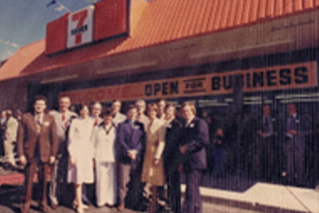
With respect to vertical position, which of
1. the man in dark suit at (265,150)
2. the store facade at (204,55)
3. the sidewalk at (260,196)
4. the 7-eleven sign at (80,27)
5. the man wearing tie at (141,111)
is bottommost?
the sidewalk at (260,196)

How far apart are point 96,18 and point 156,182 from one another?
643 centimetres

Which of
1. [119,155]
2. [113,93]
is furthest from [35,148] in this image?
[113,93]

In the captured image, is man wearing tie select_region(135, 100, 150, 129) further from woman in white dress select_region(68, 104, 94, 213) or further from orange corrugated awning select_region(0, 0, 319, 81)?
orange corrugated awning select_region(0, 0, 319, 81)

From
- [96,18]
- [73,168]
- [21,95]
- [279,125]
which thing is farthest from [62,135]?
[21,95]

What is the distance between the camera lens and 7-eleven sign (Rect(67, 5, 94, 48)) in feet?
26.1

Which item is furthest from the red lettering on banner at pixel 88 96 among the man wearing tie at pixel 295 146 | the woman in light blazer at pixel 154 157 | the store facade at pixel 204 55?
the man wearing tie at pixel 295 146

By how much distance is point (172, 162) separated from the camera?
3826 mm

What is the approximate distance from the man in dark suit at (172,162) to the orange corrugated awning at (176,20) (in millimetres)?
2751

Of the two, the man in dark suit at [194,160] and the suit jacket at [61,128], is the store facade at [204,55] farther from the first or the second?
the suit jacket at [61,128]

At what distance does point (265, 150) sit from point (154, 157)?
3.96 m

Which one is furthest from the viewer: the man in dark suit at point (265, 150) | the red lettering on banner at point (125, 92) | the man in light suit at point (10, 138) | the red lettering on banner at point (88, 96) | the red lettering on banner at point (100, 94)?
the red lettering on banner at point (88, 96)

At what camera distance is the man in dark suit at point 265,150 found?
6.16 metres

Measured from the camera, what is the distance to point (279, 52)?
6688mm

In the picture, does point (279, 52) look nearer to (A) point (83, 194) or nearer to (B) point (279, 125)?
(B) point (279, 125)
